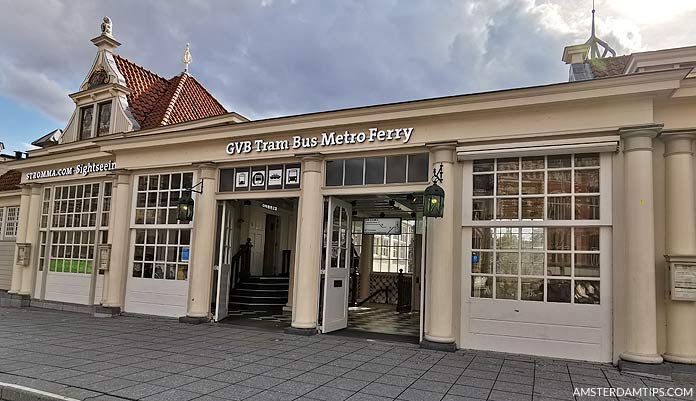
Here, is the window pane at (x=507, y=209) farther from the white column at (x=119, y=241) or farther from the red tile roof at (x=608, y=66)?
the white column at (x=119, y=241)

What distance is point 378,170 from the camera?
7.98m

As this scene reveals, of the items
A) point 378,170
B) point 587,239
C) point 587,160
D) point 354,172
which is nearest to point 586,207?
point 587,239

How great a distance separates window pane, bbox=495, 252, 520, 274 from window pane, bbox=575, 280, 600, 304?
2.76 feet

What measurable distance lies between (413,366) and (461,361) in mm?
772

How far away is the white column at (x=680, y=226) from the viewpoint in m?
5.97

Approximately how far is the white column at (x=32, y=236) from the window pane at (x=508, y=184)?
11.8 meters

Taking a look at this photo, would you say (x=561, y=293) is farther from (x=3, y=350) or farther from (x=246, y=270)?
(x=246, y=270)

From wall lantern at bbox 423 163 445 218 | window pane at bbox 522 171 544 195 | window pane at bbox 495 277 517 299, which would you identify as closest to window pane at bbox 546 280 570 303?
window pane at bbox 495 277 517 299

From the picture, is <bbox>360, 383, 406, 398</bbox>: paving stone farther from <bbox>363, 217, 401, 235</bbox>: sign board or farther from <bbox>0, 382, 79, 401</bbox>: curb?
<bbox>363, 217, 401, 235</bbox>: sign board

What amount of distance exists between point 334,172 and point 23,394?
540 cm

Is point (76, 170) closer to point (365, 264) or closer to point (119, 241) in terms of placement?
point (119, 241)

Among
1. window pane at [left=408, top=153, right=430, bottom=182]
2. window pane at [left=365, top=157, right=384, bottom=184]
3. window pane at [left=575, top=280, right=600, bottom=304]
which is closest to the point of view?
window pane at [left=575, top=280, right=600, bottom=304]

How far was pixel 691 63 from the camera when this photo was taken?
7.54 meters

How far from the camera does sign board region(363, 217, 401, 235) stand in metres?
11.2
